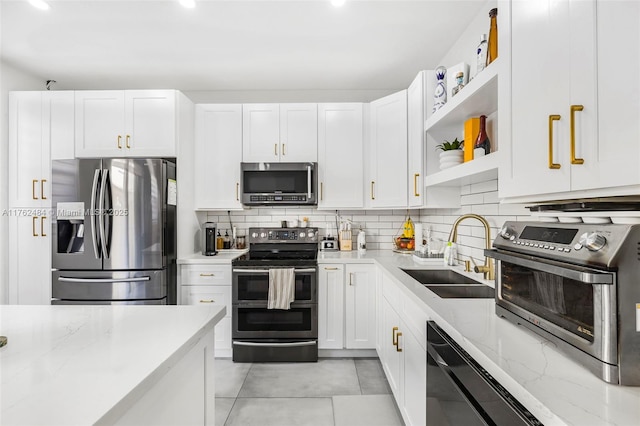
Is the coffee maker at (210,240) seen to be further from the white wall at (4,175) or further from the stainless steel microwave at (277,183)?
the white wall at (4,175)

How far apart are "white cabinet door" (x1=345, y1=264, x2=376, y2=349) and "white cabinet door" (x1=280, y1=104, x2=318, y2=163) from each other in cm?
114

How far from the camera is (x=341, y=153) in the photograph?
3199 millimetres

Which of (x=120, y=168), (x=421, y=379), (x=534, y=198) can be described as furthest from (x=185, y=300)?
(x=534, y=198)

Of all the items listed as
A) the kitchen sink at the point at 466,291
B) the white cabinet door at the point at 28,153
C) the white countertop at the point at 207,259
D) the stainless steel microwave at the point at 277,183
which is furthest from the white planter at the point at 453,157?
the white cabinet door at the point at 28,153

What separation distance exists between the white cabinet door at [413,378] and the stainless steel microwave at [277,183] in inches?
63.6

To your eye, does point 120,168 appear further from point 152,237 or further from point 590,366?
point 590,366

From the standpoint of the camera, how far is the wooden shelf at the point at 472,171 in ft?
5.34

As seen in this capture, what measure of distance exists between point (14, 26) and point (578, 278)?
3.56m

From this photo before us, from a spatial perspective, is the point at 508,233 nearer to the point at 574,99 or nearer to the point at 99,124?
the point at 574,99

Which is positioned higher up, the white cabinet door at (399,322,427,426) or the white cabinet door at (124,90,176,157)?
the white cabinet door at (124,90,176,157)

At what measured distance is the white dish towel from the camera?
279 cm

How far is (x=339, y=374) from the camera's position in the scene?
8.71 ft

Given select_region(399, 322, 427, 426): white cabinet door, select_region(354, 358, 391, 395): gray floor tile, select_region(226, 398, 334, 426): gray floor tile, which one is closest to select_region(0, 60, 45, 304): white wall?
select_region(226, 398, 334, 426): gray floor tile

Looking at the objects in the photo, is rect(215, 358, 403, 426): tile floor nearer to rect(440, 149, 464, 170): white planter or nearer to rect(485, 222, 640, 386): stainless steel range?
rect(485, 222, 640, 386): stainless steel range
